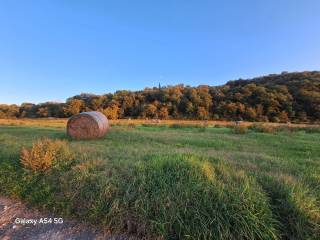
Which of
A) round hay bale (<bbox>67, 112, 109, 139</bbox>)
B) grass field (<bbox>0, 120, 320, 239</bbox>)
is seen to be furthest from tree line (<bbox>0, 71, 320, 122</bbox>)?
grass field (<bbox>0, 120, 320, 239</bbox>)

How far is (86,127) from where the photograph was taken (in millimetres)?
9883

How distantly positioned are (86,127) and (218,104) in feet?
120

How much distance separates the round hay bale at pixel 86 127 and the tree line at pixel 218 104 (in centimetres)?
3005

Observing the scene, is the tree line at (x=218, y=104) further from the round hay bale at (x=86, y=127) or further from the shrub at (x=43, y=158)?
the shrub at (x=43, y=158)

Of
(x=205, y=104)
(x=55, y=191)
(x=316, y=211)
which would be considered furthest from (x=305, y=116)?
(x=55, y=191)

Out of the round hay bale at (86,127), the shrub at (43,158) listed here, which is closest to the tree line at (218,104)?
the round hay bale at (86,127)

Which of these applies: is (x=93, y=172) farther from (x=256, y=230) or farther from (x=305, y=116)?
(x=305, y=116)

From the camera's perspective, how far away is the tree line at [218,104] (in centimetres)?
3691

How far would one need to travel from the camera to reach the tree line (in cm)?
3691

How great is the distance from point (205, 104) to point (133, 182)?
40.4 metres

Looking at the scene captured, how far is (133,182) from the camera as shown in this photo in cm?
359

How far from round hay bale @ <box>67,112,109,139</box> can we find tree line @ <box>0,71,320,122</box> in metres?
30.0

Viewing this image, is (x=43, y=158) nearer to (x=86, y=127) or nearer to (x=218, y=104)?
(x=86, y=127)

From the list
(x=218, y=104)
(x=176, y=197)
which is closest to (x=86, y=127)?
(x=176, y=197)
